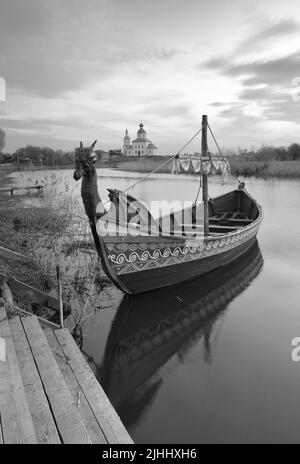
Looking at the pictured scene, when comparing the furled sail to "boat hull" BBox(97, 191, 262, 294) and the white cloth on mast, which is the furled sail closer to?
the white cloth on mast

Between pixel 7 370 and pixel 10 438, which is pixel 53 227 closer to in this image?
pixel 7 370

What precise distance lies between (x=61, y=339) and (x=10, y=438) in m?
2.05

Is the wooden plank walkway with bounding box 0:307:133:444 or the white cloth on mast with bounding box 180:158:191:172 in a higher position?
the white cloth on mast with bounding box 180:158:191:172

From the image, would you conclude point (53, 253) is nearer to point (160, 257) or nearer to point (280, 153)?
point (160, 257)

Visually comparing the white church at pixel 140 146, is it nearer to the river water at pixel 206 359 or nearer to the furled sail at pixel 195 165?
the furled sail at pixel 195 165

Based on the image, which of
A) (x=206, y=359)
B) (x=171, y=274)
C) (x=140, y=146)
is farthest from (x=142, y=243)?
(x=140, y=146)

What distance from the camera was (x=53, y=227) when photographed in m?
11.6

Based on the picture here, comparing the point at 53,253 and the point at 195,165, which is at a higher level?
the point at 195,165

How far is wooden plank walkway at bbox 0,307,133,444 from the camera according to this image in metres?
3.05

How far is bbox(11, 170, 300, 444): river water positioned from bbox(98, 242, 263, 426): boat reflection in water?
2cm

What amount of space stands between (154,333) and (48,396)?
10.3ft

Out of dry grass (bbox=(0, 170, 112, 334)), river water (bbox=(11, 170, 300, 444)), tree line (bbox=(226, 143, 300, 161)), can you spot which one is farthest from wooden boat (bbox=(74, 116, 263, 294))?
tree line (bbox=(226, 143, 300, 161))

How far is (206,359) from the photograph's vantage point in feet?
18.6

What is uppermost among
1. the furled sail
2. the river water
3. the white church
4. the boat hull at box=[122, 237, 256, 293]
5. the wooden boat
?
the white church
